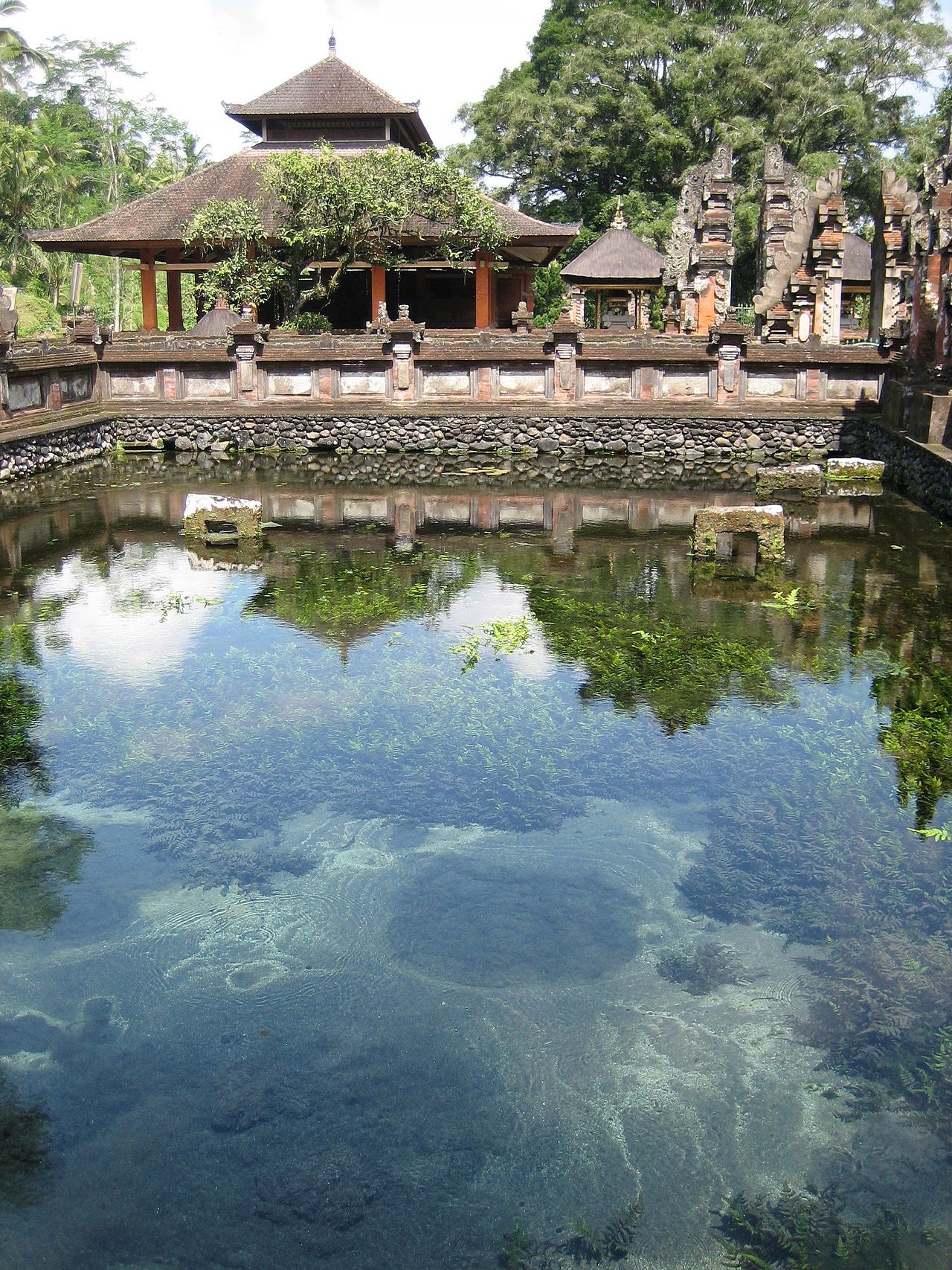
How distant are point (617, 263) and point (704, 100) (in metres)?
17.0

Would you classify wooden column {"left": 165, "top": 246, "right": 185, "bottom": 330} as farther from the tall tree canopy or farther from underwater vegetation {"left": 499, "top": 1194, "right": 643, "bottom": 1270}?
underwater vegetation {"left": 499, "top": 1194, "right": 643, "bottom": 1270}

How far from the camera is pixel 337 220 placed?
95.2 ft

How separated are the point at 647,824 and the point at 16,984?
12.6 feet

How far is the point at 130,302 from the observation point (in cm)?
5325

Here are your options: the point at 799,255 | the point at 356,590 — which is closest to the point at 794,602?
the point at 356,590

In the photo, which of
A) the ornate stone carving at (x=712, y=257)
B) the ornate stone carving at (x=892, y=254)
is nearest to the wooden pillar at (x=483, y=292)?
the ornate stone carving at (x=712, y=257)

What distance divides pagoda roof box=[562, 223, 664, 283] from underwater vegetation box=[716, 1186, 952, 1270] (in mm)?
36048

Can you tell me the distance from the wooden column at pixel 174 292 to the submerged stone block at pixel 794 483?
1782cm

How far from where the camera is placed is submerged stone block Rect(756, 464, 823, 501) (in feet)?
65.5

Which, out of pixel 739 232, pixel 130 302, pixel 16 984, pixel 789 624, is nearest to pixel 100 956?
pixel 16 984

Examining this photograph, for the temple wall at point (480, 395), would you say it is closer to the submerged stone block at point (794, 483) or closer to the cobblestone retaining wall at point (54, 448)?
the cobblestone retaining wall at point (54, 448)

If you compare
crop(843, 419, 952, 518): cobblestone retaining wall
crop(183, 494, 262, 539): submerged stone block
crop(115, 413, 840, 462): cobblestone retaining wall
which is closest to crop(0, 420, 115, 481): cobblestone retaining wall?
crop(115, 413, 840, 462): cobblestone retaining wall

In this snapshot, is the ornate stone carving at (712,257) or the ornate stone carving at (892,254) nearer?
the ornate stone carving at (892,254)

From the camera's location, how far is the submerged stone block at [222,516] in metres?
16.3
